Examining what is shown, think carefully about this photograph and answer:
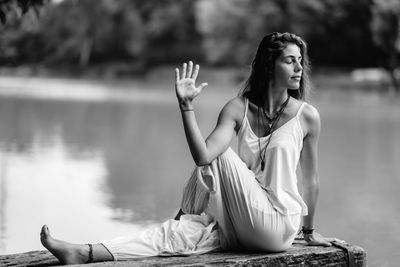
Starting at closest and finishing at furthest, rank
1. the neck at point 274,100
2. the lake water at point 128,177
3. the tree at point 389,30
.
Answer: the neck at point 274,100 < the lake water at point 128,177 < the tree at point 389,30

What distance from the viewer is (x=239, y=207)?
10.5ft

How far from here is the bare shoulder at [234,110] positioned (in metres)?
3.35

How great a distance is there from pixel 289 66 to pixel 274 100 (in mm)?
188

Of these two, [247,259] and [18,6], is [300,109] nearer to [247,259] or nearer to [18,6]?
[247,259]

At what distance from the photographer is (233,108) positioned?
337cm

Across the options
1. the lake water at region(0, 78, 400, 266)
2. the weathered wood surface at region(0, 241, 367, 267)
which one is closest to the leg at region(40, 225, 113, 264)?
the weathered wood surface at region(0, 241, 367, 267)

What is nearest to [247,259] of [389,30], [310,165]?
[310,165]

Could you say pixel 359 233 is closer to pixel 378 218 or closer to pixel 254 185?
pixel 378 218

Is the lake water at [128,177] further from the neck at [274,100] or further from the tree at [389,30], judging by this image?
the tree at [389,30]

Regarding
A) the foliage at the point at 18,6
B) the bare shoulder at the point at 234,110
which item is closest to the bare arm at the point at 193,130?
the bare shoulder at the point at 234,110

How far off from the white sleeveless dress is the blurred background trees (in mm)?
21353

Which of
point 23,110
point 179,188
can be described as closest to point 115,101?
point 23,110

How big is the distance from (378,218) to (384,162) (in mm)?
3892

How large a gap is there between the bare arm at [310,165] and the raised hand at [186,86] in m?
0.64
